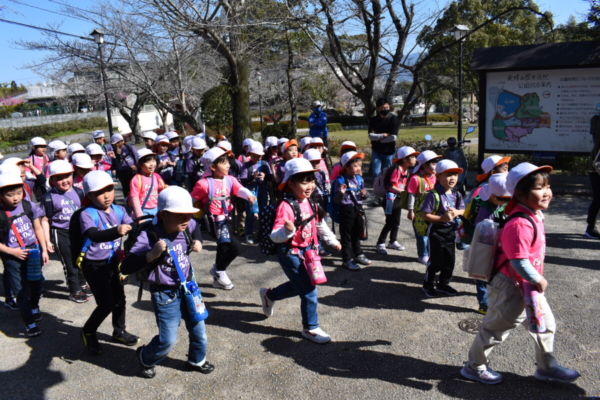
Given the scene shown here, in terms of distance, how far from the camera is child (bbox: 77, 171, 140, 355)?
12.8 ft

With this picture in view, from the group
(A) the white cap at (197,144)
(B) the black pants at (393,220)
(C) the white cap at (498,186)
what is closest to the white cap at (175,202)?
(C) the white cap at (498,186)

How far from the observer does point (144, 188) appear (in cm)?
584

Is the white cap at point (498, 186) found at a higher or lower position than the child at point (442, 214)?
higher

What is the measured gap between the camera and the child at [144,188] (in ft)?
18.9

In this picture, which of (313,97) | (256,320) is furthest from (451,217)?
(313,97)

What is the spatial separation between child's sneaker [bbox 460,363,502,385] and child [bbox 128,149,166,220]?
3.88m

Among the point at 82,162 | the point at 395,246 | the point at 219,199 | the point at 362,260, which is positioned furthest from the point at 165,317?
the point at 395,246

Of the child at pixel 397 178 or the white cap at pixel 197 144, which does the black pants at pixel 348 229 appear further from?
the white cap at pixel 197 144

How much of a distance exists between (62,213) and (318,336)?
3088 millimetres

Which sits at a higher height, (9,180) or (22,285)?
(9,180)

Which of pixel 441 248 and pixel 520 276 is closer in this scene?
pixel 520 276

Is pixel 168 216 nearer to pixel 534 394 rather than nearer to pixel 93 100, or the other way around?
pixel 534 394

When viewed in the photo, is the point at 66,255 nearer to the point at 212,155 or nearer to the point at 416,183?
the point at 212,155

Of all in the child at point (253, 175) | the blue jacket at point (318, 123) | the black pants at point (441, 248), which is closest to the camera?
the black pants at point (441, 248)
